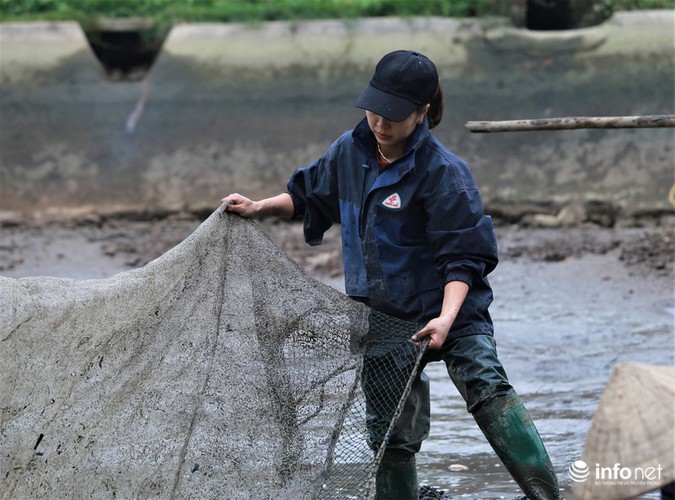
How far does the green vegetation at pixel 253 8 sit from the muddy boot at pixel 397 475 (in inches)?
240

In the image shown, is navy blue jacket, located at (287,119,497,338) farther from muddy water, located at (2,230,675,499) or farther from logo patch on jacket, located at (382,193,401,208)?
muddy water, located at (2,230,675,499)

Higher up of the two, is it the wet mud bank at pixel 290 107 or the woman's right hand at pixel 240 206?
the woman's right hand at pixel 240 206

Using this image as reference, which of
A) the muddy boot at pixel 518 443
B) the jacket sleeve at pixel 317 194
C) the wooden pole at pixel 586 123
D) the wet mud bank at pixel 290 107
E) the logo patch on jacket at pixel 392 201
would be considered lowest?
the wet mud bank at pixel 290 107

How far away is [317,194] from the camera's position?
13.4 ft

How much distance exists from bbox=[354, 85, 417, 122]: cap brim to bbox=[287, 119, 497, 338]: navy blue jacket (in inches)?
5.2

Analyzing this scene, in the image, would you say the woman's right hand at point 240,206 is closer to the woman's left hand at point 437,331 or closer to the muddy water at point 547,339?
the woman's left hand at point 437,331

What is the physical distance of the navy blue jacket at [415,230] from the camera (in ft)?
12.1

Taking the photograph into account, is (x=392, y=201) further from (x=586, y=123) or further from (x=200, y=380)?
(x=200, y=380)

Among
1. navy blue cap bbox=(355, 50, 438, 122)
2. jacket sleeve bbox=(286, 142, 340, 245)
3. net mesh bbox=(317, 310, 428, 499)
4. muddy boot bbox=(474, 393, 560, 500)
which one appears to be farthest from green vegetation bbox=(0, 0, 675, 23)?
muddy boot bbox=(474, 393, 560, 500)

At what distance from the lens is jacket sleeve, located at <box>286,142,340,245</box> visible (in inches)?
159

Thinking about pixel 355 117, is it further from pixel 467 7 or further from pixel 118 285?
pixel 118 285

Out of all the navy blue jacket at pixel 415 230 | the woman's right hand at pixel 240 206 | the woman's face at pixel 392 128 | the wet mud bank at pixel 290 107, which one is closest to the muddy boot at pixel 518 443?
the navy blue jacket at pixel 415 230

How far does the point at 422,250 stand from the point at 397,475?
0.77 m

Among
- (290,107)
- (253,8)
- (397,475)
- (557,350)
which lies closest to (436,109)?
(397,475)
